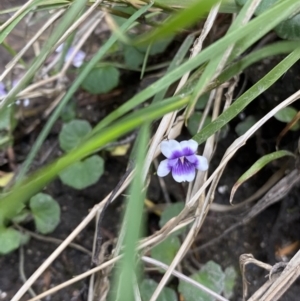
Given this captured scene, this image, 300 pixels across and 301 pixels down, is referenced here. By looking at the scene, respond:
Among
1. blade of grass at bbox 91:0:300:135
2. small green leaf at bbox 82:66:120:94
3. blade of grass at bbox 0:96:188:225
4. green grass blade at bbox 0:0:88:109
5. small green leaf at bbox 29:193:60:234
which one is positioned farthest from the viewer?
small green leaf at bbox 82:66:120:94

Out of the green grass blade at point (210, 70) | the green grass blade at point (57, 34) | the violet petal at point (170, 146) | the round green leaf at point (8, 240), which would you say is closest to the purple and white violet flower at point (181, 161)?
the violet petal at point (170, 146)

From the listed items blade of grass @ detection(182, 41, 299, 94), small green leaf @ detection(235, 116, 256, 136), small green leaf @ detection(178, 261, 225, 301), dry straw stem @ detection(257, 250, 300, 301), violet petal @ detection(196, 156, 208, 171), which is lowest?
small green leaf @ detection(178, 261, 225, 301)

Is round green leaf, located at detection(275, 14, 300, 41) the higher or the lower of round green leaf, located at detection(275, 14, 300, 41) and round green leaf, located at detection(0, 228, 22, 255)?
the higher

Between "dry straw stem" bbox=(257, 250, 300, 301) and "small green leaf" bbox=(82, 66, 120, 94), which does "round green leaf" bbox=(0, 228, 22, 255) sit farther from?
"dry straw stem" bbox=(257, 250, 300, 301)

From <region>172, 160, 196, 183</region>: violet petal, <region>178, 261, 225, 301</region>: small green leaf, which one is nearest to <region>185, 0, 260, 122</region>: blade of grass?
<region>172, 160, 196, 183</region>: violet petal

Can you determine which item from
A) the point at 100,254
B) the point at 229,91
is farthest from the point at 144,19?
the point at 100,254

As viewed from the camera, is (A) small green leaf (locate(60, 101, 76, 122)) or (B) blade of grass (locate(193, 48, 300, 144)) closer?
(B) blade of grass (locate(193, 48, 300, 144))

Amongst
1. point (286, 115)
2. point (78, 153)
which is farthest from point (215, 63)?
point (286, 115)

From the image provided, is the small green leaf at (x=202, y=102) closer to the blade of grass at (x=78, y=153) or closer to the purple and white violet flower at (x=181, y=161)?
the purple and white violet flower at (x=181, y=161)

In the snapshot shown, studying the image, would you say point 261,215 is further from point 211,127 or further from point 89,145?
point 89,145
